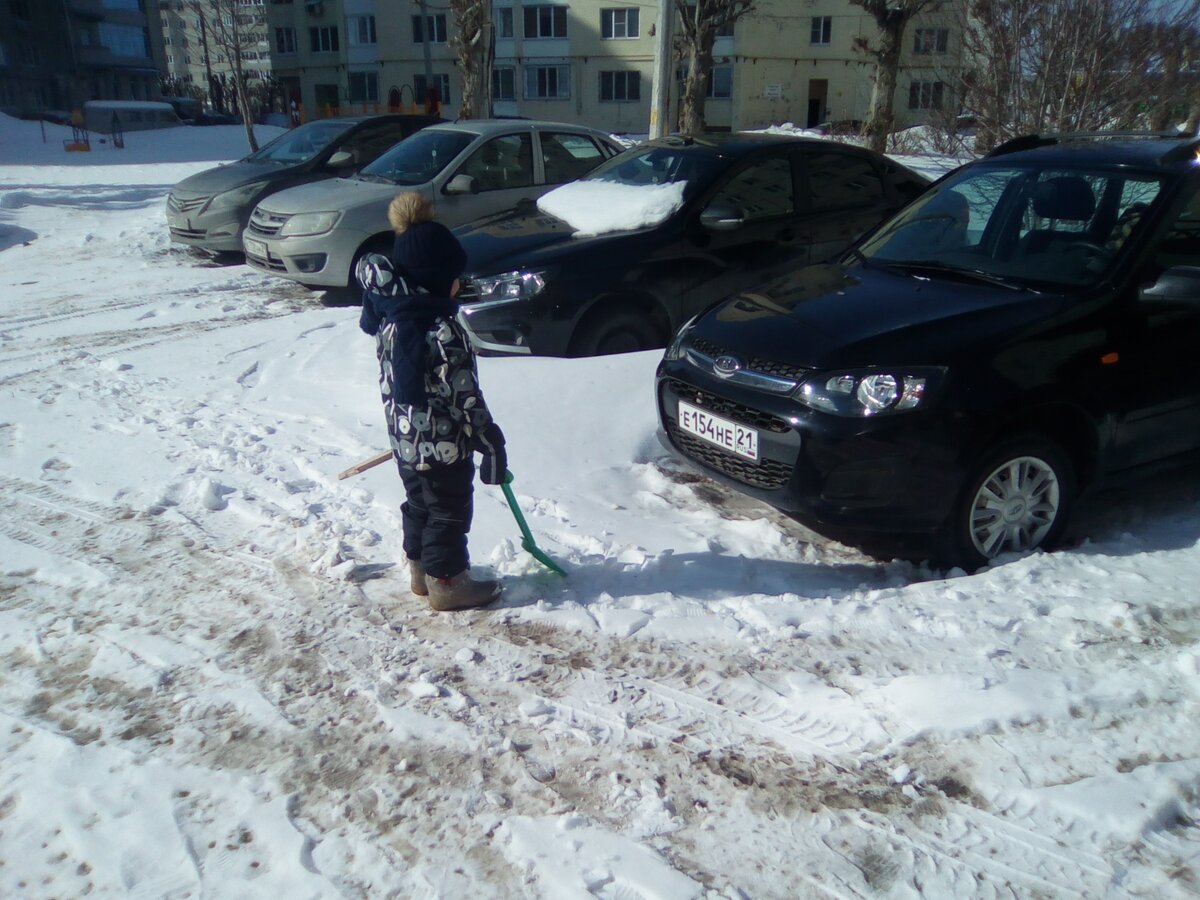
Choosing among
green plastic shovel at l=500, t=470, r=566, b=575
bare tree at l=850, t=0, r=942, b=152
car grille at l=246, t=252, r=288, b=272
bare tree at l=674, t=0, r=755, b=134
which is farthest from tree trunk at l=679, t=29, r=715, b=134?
green plastic shovel at l=500, t=470, r=566, b=575

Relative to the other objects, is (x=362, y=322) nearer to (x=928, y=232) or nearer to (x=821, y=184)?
(x=928, y=232)

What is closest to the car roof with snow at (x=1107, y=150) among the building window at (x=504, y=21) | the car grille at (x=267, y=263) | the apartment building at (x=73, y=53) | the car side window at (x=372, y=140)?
the car grille at (x=267, y=263)

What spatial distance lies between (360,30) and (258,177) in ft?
160

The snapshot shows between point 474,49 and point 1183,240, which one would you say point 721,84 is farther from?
point 1183,240

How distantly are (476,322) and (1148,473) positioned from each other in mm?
3867

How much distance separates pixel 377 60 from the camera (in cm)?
5359

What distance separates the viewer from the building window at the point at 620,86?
4975 cm

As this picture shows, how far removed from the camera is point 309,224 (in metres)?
8.95

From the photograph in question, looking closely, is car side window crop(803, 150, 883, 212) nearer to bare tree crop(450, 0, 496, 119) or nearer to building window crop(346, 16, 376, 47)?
bare tree crop(450, 0, 496, 119)

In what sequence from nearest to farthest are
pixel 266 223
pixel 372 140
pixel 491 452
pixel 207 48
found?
pixel 491 452 → pixel 266 223 → pixel 372 140 → pixel 207 48

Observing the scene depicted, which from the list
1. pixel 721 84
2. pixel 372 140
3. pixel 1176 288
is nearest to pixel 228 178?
pixel 372 140

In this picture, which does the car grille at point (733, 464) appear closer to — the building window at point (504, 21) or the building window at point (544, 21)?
the building window at point (544, 21)

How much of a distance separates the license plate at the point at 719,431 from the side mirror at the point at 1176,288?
180 centimetres

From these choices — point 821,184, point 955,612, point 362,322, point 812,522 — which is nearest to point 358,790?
point 362,322
